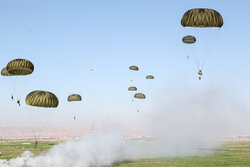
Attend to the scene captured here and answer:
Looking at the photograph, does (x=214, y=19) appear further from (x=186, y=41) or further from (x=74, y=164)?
(x=74, y=164)

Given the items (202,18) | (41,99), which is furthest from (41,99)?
(202,18)

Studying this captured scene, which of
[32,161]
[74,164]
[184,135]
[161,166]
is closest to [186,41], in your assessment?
[161,166]

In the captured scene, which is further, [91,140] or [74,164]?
[91,140]

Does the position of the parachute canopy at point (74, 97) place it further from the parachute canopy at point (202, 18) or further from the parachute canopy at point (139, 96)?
the parachute canopy at point (202, 18)

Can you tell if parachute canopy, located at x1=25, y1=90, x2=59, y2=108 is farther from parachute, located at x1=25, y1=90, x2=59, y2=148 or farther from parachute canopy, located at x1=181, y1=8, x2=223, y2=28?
parachute canopy, located at x1=181, y1=8, x2=223, y2=28

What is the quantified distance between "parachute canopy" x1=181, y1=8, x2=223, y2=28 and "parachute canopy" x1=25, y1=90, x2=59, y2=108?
60.3 feet

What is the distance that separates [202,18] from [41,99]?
21.4 m

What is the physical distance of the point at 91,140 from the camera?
200ft

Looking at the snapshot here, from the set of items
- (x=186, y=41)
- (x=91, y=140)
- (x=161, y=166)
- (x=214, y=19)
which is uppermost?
(x=186, y=41)

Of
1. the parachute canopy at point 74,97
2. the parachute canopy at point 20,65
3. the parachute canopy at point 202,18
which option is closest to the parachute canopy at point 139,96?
the parachute canopy at point 74,97

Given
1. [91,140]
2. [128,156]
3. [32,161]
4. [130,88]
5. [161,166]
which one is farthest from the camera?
[130,88]

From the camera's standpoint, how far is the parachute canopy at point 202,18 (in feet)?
140

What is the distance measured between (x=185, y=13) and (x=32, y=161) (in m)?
25.3

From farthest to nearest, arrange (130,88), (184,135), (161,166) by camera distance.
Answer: (184,135) → (130,88) → (161,166)
